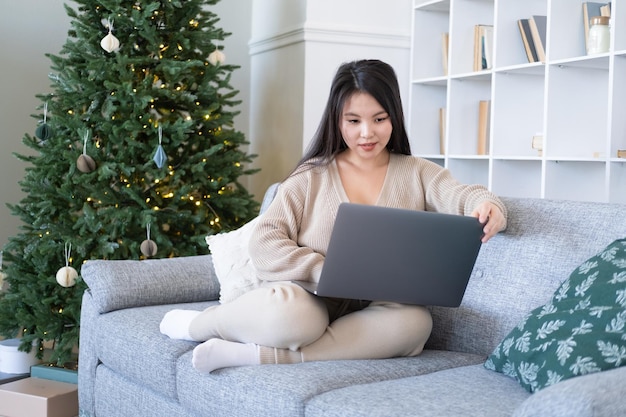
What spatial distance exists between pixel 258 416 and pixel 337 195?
689 millimetres

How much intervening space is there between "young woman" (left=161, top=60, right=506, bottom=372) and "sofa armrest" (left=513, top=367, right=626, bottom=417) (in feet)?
2.35

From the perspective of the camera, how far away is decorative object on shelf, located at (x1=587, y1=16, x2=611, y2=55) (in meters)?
3.49

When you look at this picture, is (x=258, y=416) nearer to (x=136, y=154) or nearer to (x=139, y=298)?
(x=139, y=298)

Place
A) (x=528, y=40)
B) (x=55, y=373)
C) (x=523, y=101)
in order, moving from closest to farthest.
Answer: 1. (x=55, y=373)
2. (x=528, y=40)
3. (x=523, y=101)

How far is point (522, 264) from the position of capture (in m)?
2.03

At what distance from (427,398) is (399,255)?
398mm

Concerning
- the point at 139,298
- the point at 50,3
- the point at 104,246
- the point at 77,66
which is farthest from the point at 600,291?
the point at 50,3

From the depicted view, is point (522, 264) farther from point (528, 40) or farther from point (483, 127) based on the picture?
point (483, 127)

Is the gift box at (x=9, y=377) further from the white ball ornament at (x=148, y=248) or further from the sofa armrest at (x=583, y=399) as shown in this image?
the sofa armrest at (x=583, y=399)

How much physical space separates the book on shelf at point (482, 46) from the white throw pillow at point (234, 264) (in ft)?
6.81

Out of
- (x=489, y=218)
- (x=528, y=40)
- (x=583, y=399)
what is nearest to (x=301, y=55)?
(x=528, y=40)

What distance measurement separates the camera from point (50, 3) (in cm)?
418

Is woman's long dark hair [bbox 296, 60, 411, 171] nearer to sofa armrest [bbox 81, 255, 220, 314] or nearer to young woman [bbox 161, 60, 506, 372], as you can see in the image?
young woman [bbox 161, 60, 506, 372]

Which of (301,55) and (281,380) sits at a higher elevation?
(301,55)
